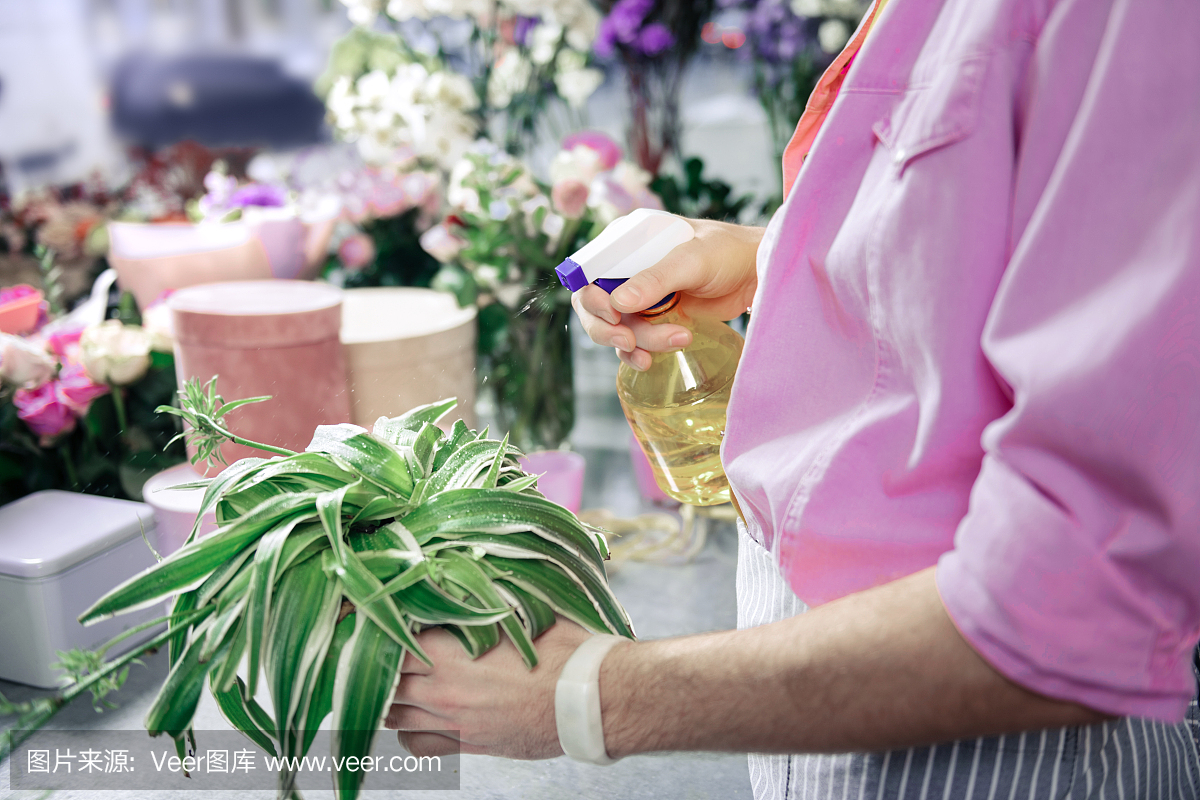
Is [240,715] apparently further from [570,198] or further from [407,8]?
[407,8]

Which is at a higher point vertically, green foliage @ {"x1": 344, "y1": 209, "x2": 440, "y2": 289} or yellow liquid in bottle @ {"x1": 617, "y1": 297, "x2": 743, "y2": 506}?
yellow liquid in bottle @ {"x1": 617, "y1": 297, "x2": 743, "y2": 506}

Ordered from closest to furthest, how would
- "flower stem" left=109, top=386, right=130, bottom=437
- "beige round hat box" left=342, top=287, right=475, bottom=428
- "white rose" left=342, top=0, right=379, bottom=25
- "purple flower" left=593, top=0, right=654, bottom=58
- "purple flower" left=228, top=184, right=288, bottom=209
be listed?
"beige round hat box" left=342, top=287, right=475, bottom=428
"flower stem" left=109, top=386, right=130, bottom=437
"purple flower" left=228, top=184, right=288, bottom=209
"white rose" left=342, top=0, right=379, bottom=25
"purple flower" left=593, top=0, right=654, bottom=58

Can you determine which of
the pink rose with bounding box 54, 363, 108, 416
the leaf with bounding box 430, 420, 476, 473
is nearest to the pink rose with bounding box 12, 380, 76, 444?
the pink rose with bounding box 54, 363, 108, 416

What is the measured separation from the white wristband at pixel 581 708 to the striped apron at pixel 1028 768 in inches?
5.9

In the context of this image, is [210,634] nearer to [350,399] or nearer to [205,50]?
[350,399]

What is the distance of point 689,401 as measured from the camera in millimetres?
707

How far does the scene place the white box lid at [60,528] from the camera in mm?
904

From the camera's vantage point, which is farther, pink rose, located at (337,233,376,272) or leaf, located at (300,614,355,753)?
pink rose, located at (337,233,376,272)

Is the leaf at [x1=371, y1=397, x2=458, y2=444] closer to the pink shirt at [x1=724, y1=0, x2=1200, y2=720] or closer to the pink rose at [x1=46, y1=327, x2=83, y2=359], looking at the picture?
the pink shirt at [x1=724, y1=0, x2=1200, y2=720]

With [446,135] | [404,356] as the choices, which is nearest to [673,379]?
[404,356]

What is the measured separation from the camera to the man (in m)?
0.33

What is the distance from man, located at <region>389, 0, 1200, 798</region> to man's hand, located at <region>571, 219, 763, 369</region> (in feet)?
0.46

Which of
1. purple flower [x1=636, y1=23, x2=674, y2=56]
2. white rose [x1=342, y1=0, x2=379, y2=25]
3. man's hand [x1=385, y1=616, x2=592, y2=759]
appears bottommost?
man's hand [x1=385, y1=616, x2=592, y2=759]

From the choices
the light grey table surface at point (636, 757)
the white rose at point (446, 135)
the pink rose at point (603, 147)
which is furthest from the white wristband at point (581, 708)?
the white rose at point (446, 135)
